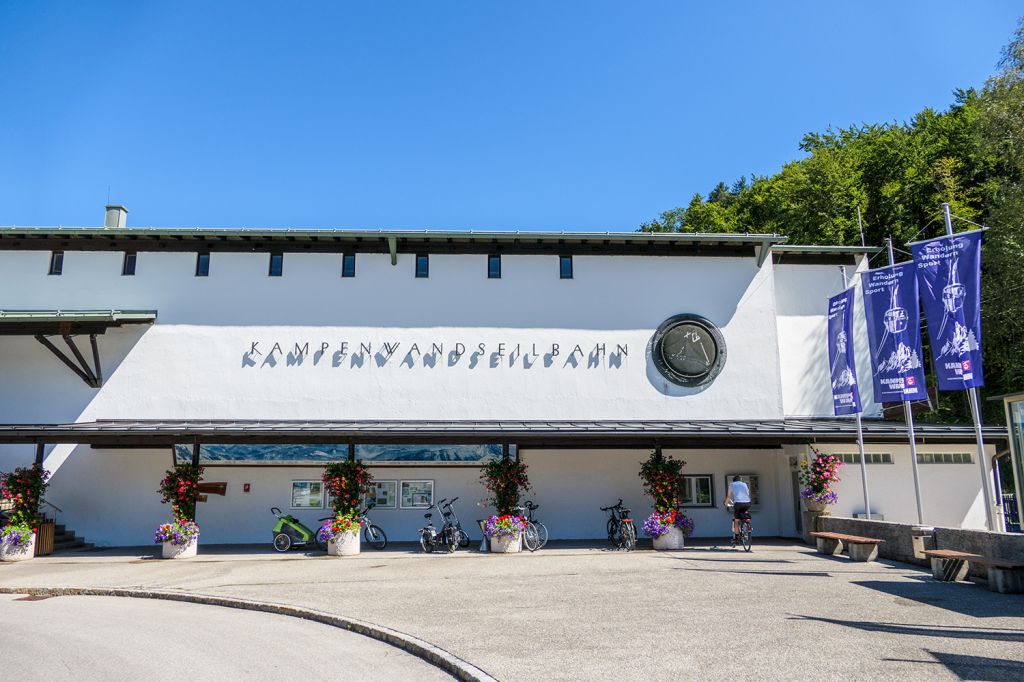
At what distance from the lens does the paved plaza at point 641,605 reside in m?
7.05

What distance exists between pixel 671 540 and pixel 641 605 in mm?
7905

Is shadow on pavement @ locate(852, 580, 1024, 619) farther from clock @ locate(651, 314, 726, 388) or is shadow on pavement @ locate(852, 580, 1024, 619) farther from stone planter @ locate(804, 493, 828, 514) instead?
clock @ locate(651, 314, 726, 388)

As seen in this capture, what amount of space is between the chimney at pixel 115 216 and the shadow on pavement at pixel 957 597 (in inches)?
873

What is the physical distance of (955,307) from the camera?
1309 cm

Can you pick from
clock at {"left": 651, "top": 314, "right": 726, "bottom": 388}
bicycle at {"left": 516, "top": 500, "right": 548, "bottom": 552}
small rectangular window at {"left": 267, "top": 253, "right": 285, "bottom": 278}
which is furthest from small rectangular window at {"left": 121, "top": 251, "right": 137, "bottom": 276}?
clock at {"left": 651, "top": 314, "right": 726, "bottom": 388}

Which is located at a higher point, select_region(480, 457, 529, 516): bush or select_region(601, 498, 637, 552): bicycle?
select_region(480, 457, 529, 516): bush

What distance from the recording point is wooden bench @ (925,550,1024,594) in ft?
35.2

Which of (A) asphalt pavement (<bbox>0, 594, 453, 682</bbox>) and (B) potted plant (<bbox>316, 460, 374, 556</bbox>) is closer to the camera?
(A) asphalt pavement (<bbox>0, 594, 453, 682</bbox>)

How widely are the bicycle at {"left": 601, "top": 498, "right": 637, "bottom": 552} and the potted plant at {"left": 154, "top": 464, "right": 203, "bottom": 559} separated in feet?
33.3

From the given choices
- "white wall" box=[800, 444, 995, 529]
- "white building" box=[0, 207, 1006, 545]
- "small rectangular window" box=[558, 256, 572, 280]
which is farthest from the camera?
"small rectangular window" box=[558, 256, 572, 280]

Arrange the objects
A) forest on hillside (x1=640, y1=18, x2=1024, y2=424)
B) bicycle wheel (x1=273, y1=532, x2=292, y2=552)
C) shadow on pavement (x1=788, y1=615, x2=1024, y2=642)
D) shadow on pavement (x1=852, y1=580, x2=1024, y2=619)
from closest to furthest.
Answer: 1. shadow on pavement (x1=788, y1=615, x2=1024, y2=642)
2. shadow on pavement (x1=852, y1=580, x2=1024, y2=619)
3. bicycle wheel (x1=273, y1=532, x2=292, y2=552)
4. forest on hillside (x1=640, y1=18, x2=1024, y2=424)

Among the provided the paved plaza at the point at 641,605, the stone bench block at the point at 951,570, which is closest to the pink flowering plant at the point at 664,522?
the paved plaza at the point at 641,605

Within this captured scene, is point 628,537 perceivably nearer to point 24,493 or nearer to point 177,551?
point 177,551

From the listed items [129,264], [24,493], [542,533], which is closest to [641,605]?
[542,533]
